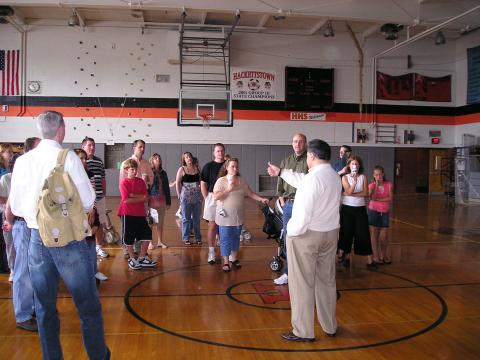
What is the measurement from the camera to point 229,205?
237 inches

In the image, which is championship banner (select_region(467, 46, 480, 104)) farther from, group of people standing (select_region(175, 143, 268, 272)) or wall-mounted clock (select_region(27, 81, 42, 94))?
wall-mounted clock (select_region(27, 81, 42, 94))

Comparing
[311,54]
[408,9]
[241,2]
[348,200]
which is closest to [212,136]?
[311,54]

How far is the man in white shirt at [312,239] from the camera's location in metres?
3.64

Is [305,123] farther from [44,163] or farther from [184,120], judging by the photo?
[44,163]

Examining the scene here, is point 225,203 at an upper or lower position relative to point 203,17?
lower

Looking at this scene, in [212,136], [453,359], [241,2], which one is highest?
[241,2]

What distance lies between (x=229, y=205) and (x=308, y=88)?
12.3 meters

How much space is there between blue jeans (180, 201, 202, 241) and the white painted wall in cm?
907

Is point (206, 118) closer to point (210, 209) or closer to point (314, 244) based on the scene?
point (210, 209)

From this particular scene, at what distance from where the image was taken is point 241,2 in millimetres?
11930

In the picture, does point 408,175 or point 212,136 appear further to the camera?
point 408,175

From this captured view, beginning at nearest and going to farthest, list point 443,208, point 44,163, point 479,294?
point 44,163
point 479,294
point 443,208

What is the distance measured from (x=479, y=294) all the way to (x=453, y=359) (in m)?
2.02

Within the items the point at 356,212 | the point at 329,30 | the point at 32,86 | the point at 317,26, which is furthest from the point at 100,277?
the point at 317,26
